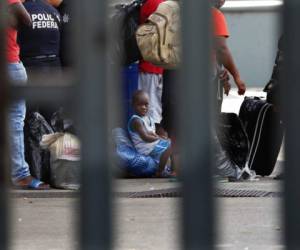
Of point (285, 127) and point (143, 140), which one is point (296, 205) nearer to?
point (285, 127)

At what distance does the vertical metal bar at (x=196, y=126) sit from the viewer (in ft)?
4.54

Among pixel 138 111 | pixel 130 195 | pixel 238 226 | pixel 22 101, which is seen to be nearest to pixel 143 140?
pixel 138 111

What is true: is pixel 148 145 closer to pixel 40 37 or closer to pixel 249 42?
pixel 40 37

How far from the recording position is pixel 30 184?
291 inches

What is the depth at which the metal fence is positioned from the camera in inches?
54.4

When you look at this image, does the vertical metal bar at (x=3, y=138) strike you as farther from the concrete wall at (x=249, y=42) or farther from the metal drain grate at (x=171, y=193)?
the concrete wall at (x=249, y=42)

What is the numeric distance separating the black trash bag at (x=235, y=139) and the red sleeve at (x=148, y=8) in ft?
3.09

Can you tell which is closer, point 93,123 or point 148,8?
point 93,123

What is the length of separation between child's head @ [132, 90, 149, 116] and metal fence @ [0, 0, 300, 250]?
6.51m

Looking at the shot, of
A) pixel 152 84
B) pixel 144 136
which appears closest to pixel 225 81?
pixel 152 84

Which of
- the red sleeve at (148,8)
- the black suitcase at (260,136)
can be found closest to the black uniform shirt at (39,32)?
the red sleeve at (148,8)

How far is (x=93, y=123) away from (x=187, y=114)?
13 cm

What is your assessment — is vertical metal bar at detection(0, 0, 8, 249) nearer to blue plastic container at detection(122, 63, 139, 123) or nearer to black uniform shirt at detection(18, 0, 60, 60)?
black uniform shirt at detection(18, 0, 60, 60)

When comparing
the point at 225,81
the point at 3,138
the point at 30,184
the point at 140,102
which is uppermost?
the point at 3,138
